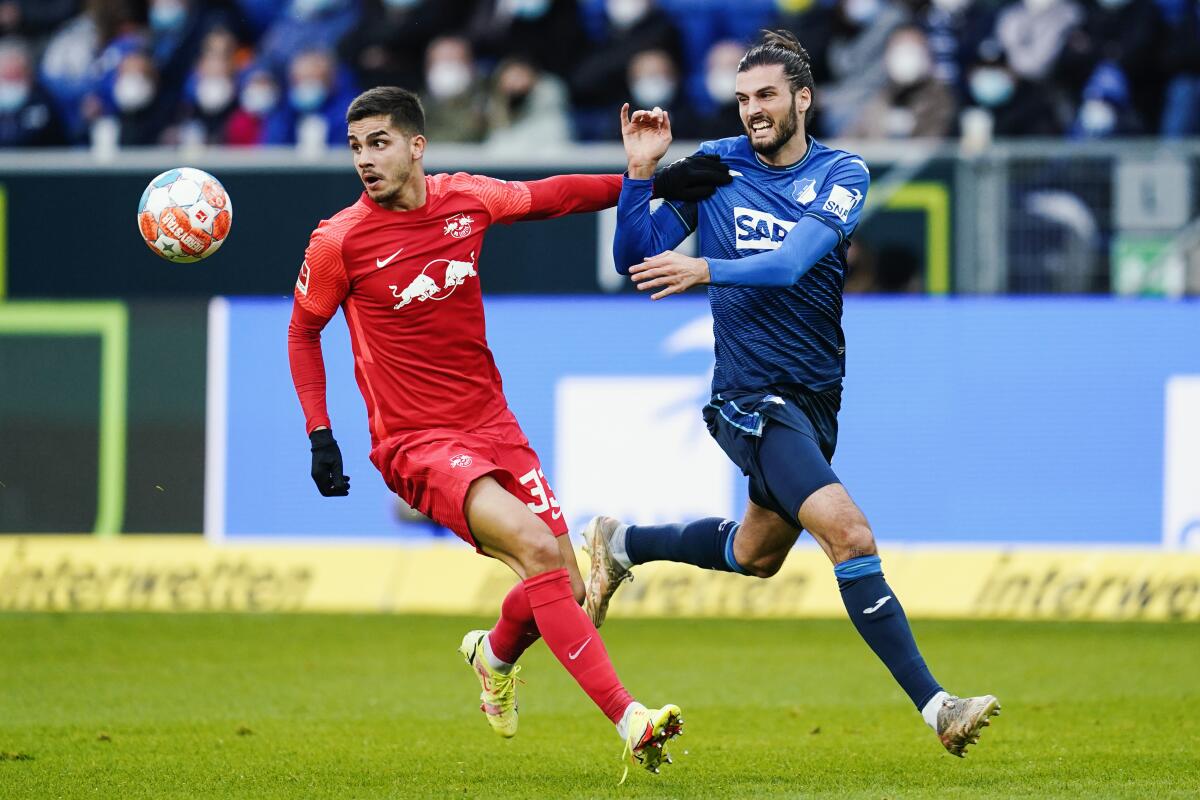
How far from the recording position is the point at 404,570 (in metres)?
13.2

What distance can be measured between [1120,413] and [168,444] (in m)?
6.54

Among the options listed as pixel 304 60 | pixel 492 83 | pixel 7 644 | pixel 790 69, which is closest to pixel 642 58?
pixel 492 83

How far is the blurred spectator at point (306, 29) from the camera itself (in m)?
18.0

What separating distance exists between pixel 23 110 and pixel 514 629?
11.1m

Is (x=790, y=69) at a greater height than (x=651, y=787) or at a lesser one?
greater

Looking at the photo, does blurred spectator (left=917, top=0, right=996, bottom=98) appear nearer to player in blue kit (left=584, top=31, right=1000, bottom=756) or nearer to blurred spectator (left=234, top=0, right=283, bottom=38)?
blurred spectator (left=234, top=0, right=283, bottom=38)

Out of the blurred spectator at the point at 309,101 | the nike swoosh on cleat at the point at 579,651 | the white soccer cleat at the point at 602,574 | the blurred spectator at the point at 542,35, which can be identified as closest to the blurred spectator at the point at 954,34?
the blurred spectator at the point at 542,35

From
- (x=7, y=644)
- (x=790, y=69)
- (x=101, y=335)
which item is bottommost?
(x=7, y=644)

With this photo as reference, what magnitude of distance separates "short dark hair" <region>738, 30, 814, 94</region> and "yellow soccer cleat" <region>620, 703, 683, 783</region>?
8.27ft

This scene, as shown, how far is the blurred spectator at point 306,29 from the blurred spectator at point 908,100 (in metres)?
5.20

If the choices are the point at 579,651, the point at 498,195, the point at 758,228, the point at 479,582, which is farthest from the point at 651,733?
the point at 479,582

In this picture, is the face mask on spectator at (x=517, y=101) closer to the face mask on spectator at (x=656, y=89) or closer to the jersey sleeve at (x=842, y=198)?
the face mask on spectator at (x=656, y=89)

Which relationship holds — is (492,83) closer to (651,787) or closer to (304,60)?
(304,60)

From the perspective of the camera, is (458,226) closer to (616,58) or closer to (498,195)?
(498,195)
